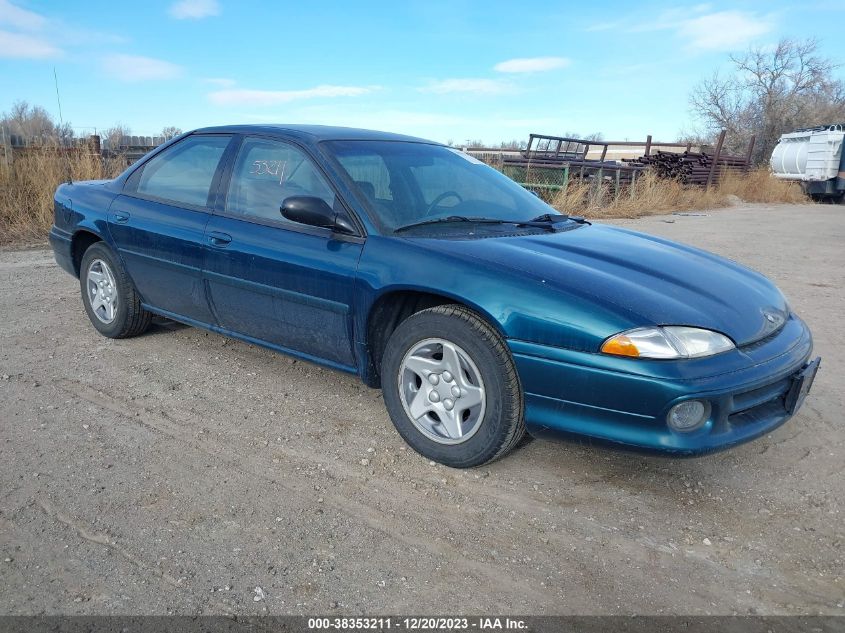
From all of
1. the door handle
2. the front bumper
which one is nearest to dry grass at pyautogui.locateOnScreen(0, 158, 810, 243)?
the door handle

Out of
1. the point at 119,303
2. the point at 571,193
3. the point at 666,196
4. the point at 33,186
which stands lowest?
the point at 666,196

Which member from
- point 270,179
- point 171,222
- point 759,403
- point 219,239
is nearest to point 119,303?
point 171,222

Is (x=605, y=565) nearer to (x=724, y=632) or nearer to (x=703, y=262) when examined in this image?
→ (x=724, y=632)

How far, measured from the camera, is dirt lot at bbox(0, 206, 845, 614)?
2197 millimetres

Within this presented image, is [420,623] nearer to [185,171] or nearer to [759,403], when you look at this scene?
[759,403]

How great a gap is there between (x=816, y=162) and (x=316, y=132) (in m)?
24.7

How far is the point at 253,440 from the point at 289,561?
103cm

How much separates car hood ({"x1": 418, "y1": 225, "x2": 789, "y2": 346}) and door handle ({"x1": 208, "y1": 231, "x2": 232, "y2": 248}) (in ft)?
3.96

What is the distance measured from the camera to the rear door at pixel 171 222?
3953 mm

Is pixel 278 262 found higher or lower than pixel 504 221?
lower

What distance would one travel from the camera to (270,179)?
3707 millimetres

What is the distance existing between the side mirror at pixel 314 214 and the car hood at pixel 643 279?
44 cm

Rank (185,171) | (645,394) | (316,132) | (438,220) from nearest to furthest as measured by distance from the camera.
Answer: (645,394) → (438,220) → (316,132) → (185,171)

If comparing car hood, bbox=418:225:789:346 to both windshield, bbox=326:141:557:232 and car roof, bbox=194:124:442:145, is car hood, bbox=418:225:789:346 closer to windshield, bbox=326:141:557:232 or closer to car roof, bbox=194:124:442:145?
windshield, bbox=326:141:557:232
